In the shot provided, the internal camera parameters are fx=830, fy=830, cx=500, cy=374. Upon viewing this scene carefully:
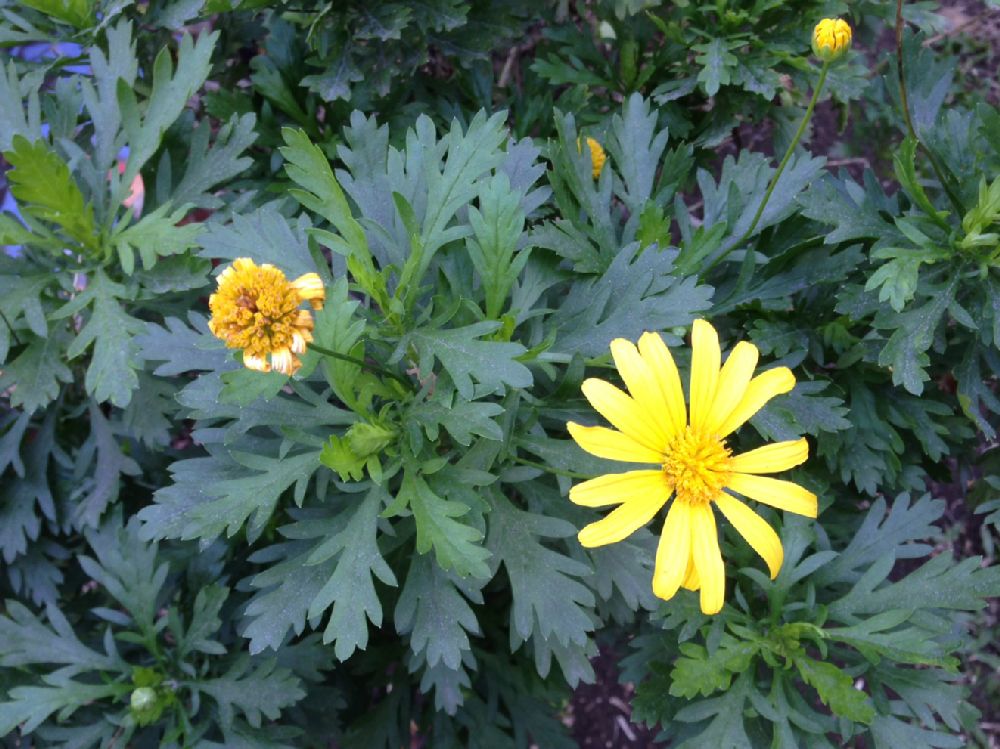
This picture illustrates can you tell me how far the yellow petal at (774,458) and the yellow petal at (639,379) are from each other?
0.53 feet

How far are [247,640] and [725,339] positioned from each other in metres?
1.35

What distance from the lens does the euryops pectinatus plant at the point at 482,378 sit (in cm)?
139

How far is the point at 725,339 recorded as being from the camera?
1894 mm

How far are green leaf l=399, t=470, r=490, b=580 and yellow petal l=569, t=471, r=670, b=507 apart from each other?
18cm

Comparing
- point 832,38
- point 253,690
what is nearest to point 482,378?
point 832,38

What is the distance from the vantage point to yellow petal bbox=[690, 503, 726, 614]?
4.31 ft

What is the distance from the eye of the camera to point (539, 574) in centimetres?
151

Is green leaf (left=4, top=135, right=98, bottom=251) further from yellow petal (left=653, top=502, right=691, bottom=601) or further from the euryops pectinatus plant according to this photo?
yellow petal (left=653, top=502, right=691, bottom=601)

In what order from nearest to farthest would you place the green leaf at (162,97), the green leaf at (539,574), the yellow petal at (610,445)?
the yellow petal at (610,445) < the green leaf at (539,574) < the green leaf at (162,97)

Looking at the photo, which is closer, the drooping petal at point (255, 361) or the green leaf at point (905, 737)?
the drooping petal at point (255, 361)

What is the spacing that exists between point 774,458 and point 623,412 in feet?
0.87

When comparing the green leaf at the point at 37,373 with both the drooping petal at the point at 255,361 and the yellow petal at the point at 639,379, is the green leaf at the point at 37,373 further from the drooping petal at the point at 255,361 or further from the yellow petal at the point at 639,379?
the yellow petal at the point at 639,379

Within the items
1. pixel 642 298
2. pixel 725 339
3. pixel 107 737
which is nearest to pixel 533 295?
pixel 642 298

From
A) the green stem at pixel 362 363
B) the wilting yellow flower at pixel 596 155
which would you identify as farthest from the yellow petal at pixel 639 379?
the wilting yellow flower at pixel 596 155
